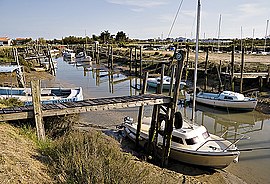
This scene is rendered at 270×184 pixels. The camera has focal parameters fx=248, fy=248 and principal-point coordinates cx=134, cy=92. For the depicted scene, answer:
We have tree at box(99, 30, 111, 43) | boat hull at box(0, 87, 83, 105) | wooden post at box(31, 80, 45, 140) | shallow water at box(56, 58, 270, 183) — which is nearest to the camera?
wooden post at box(31, 80, 45, 140)

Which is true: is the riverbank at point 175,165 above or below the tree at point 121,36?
below

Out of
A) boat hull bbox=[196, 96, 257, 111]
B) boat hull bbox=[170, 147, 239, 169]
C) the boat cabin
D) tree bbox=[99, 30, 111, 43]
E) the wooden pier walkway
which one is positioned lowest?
boat hull bbox=[170, 147, 239, 169]

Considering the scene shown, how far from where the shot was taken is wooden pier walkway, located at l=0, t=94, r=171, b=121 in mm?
8352

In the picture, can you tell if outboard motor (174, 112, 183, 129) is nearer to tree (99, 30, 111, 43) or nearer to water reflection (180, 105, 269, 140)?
water reflection (180, 105, 269, 140)

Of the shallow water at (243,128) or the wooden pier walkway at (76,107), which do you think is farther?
the shallow water at (243,128)

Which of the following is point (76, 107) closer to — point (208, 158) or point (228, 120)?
point (208, 158)

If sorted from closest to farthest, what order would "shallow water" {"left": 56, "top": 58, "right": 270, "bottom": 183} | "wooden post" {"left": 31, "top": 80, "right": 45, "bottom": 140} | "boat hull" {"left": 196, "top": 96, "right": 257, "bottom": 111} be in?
1. "wooden post" {"left": 31, "top": 80, "right": 45, "bottom": 140}
2. "shallow water" {"left": 56, "top": 58, "right": 270, "bottom": 183}
3. "boat hull" {"left": 196, "top": 96, "right": 257, "bottom": 111}

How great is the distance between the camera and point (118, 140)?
13117mm

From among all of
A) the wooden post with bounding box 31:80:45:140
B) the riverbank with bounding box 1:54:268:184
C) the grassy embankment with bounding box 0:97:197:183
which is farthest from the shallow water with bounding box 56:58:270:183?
the wooden post with bounding box 31:80:45:140

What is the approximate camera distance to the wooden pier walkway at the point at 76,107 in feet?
27.4

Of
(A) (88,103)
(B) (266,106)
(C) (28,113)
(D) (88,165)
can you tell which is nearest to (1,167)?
(D) (88,165)

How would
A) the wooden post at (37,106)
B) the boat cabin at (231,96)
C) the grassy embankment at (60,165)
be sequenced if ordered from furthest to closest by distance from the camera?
the boat cabin at (231,96)
the wooden post at (37,106)
the grassy embankment at (60,165)

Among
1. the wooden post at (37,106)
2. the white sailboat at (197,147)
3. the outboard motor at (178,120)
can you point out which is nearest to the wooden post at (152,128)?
the white sailboat at (197,147)

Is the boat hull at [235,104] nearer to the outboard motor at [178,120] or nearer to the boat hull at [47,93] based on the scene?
the outboard motor at [178,120]
